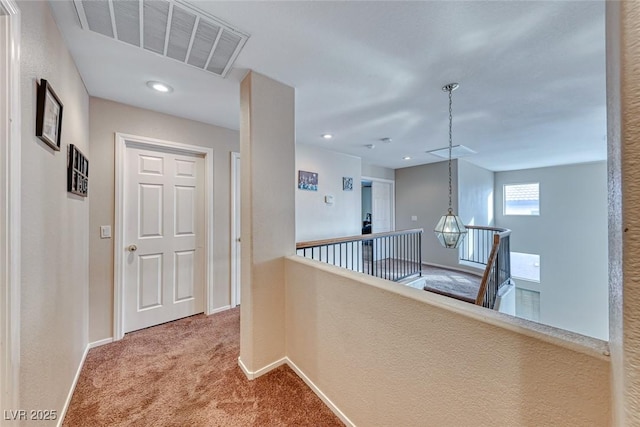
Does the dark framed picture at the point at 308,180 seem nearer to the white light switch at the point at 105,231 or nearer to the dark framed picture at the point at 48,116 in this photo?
the white light switch at the point at 105,231

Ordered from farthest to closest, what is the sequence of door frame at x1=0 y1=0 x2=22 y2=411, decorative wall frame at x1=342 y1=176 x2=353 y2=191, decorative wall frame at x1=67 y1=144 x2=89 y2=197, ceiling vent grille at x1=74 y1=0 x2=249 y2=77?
decorative wall frame at x1=342 y1=176 x2=353 y2=191
decorative wall frame at x1=67 y1=144 x2=89 y2=197
ceiling vent grille at x1=74 y1=0 x2=249 y2=77
door frame at x1=0 y1=0 x2=22 y2=411

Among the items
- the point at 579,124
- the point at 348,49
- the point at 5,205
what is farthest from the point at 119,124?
the point at 579,124

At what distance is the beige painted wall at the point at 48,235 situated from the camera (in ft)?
3.32

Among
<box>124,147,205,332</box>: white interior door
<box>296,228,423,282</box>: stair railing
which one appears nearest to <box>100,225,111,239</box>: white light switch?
<box>124,147,205,332</box>: white interior door

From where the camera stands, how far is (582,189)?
5215 mm

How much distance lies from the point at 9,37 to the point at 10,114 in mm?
284

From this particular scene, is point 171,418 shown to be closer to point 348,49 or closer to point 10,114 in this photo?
point 10,114

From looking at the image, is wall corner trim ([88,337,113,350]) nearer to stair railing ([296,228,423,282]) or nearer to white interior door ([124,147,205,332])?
white interior door ([124,147,205,332])

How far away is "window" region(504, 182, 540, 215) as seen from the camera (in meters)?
5.85

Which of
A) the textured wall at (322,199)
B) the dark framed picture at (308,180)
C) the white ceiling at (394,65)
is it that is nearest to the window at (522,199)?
the white ceiling at (394,65)

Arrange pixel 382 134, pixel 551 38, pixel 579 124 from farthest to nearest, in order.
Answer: pixel 382 134 → pixel 579 124 → pixel 551 38

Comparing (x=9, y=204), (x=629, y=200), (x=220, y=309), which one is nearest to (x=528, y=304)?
(x=220, y=309)

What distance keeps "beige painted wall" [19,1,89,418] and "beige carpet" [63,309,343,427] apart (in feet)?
0.67

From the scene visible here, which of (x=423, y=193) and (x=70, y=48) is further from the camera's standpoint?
(x=423, y=193)
